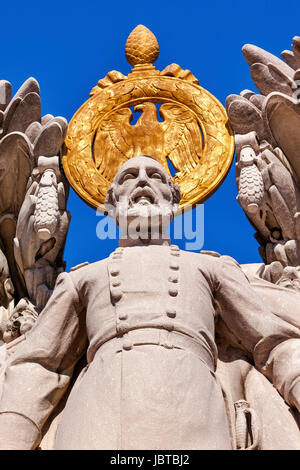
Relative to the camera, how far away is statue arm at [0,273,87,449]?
23.7 ft

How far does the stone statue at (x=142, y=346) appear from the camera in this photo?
22.2ft

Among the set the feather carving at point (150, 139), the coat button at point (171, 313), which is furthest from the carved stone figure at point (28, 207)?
the coat button at point (171, 313)

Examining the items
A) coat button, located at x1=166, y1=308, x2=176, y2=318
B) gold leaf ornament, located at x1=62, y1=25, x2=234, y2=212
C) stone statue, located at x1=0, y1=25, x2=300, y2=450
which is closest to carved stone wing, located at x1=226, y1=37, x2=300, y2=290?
stone statue, located at x1=0, y1=25, x2=300, y2=450

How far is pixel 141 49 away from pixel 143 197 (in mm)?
3163

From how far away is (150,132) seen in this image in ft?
34.1

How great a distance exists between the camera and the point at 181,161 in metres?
10.2

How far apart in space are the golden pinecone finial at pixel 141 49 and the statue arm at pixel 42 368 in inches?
144

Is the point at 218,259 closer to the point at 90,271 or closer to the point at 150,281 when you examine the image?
the point at 150,281

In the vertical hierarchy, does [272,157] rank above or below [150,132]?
below

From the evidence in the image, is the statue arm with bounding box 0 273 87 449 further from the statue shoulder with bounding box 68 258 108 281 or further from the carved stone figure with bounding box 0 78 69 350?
the carved stone figure with bounding box 0 78 69 350

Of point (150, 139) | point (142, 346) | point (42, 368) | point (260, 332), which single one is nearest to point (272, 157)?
point (150, 139)

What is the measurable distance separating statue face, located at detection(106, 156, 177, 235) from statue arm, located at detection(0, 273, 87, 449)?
79 centimetres

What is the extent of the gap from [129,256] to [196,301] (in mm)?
715

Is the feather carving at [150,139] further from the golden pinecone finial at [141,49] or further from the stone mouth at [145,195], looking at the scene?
the stone mouth at [145,195]
